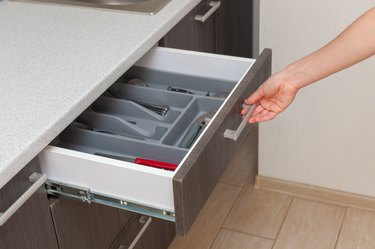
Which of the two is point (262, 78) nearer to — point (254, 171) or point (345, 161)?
point (345, 161)

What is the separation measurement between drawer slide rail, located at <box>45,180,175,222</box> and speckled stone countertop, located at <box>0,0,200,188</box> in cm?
11

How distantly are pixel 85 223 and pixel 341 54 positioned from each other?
2.10ft

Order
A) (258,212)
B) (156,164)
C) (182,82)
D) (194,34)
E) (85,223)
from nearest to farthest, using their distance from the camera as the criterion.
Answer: (156,164)
(85,223)
(182,82)
(194,34)
(258,212)

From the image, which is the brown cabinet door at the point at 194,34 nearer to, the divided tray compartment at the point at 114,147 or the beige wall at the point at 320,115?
the beige wall at the point at 320,115

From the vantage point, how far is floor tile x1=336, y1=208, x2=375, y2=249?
195 centimetres

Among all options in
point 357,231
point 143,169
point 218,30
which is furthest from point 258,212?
point 143,169

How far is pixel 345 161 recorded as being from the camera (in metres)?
2.05

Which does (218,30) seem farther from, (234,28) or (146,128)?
(146,128)

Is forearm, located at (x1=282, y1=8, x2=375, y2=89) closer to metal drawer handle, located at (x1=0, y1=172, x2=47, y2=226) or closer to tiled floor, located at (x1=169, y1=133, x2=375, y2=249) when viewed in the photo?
metal drawer handle, located at (x1=0, y1=172, x2=47, y2=226)

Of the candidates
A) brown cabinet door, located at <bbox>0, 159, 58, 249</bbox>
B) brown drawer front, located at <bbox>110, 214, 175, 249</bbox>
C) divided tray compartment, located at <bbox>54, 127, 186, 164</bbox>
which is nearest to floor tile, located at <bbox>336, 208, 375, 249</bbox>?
brown drawer front, located at <bbox>110, 214, 175, 249</bbox>

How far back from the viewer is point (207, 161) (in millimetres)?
1100

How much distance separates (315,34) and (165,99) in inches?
25.9

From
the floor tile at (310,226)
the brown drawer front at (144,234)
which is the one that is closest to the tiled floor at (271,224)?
the floor tile at (310,226)

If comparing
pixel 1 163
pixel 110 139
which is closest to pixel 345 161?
pixel 110 139
